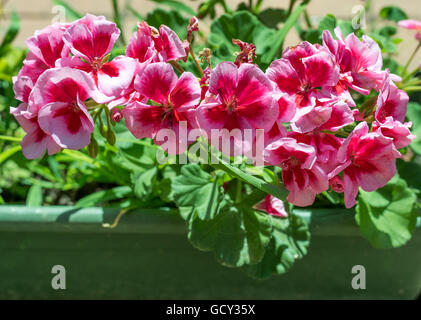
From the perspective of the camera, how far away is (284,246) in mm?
546

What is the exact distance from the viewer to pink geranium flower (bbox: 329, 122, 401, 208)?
0.39 metres

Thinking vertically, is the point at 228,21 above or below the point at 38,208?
above

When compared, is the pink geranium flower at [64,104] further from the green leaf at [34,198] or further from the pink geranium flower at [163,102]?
the green leaf at [34,198]

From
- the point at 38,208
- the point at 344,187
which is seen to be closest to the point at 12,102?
the point at 38,208

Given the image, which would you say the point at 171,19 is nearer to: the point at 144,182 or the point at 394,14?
the point at 144,182

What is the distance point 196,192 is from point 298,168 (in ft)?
0.45

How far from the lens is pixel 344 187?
418 millimetres

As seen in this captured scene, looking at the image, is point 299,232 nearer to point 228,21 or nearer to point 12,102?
point 228,21

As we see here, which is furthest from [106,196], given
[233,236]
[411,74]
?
[411,74]

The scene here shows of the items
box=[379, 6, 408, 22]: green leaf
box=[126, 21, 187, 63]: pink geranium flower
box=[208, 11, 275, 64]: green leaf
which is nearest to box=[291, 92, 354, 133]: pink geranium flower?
box=[126, 21, 187, 63]: pink geranium flower

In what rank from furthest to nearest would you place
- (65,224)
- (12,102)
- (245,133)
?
(12,102) → (65,224) → (245,133)

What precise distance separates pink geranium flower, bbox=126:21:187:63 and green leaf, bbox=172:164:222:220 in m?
0.14

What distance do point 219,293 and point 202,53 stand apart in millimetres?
307

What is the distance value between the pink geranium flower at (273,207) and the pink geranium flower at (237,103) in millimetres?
172
